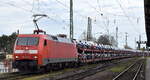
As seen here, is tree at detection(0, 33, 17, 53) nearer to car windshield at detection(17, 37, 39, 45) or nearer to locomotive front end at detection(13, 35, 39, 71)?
car windshield at detection(17, 37, 39, 45)

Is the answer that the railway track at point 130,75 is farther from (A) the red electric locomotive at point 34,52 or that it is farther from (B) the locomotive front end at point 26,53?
(B) the locomotive front end at point 26,53

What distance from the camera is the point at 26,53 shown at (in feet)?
88.2

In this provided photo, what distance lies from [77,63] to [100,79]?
16.7 meters

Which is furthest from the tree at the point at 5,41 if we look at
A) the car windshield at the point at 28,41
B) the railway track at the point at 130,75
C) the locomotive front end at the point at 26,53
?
the locomotive front end at the point at 26,53

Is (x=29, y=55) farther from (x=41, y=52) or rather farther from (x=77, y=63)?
(x=77, y=63)

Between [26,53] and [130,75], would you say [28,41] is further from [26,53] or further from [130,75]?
[130,75]

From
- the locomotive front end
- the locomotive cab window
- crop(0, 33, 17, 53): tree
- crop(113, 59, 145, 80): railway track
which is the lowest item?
crop(113, 59, 145, 80): railway track

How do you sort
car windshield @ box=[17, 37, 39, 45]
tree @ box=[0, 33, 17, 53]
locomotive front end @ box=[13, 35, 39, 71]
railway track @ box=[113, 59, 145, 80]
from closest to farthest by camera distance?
1. railway track @ box=[113, 59, 145, 80]
2. locomotive front end @ box=[13, 35, 39, 71]
3. car windshield @ box=[17, 37, 39, 45]
4. tree @ box=[0, 33, 17, 53]

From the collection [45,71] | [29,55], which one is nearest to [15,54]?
[29,55]

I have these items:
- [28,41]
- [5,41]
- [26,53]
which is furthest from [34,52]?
[5,41]

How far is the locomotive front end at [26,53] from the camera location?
26.5 metres

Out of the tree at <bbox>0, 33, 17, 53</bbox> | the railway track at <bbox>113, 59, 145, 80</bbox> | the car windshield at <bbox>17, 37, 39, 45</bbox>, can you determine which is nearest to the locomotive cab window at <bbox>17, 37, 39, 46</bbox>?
the car windshield at <bbox>17, 37, 39, 45</bbox>

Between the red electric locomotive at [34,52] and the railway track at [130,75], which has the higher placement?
the red electric locomotive at [34,52]

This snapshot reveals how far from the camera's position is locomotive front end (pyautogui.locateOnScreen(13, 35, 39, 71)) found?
26.5 metres
